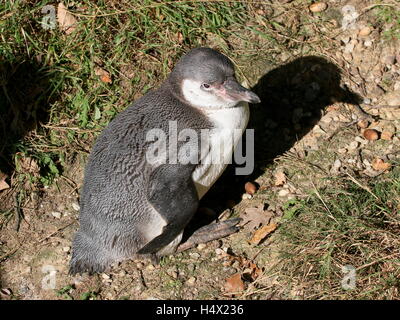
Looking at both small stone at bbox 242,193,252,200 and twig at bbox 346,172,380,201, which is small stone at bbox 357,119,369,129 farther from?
small stone at bbox 242,193,252,200

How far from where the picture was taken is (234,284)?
3.86 m

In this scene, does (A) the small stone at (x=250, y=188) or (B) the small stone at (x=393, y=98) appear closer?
(A) the small stone at (x=250, y=188)

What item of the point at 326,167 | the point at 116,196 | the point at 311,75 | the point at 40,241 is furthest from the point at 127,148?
the point at 311,75

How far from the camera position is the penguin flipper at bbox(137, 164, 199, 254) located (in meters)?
3.76

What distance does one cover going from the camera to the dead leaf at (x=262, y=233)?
4.08 metres

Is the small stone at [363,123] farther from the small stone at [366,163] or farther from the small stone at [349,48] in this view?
the small stone at [349,48]

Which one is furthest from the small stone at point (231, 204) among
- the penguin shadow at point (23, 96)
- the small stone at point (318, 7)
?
the small stone at point (318, 7)

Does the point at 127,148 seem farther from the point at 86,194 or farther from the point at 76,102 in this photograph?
the point at 76,102

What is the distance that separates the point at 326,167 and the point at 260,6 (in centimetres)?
148

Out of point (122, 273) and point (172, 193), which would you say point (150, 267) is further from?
point (172, 193)

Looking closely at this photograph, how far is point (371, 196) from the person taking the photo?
13.0ft

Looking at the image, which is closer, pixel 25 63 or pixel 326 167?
pixel 326 167

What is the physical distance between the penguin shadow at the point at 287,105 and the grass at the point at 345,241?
0.62 metres

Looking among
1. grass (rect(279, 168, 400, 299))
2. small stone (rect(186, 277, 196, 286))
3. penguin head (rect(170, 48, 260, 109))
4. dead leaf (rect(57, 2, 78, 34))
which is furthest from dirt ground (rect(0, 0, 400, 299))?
dead leaf (rect(57, 2, 78, 34))
